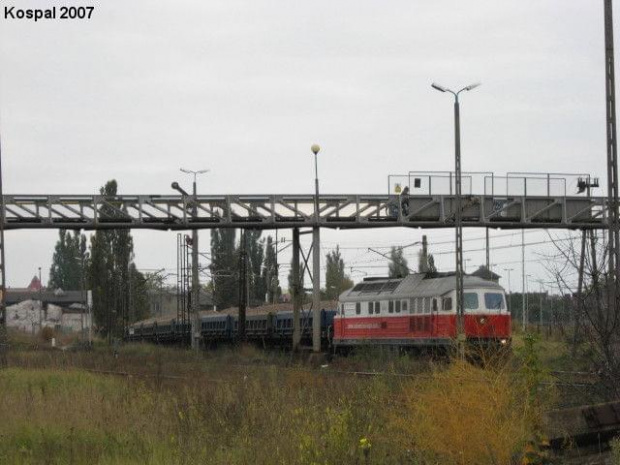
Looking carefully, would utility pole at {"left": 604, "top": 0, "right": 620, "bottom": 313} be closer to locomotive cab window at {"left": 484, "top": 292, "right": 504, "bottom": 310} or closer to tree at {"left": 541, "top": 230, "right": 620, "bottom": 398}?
tree at {"left": 541, "top": 230, "right": 620, "bottom": 398}

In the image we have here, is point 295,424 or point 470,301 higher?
point 470,301

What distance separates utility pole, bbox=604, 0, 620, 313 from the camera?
19.1 meters

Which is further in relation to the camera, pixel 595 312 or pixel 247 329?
pixel 247 329

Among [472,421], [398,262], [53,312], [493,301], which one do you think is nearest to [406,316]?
[493,301]

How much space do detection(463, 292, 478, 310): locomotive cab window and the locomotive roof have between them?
286mm

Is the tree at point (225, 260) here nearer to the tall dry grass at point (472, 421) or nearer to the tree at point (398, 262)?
the tree at point (398, 262)

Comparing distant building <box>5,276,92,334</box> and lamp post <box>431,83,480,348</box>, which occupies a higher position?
lamp post <box>431,83,480,348</box>

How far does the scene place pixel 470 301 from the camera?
39.3 m

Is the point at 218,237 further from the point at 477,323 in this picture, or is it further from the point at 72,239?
the point at 477,323

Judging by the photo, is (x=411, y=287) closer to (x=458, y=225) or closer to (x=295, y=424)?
(x=458, y=225)

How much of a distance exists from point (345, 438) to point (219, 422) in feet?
9.26

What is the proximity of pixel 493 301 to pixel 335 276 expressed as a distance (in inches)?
3287

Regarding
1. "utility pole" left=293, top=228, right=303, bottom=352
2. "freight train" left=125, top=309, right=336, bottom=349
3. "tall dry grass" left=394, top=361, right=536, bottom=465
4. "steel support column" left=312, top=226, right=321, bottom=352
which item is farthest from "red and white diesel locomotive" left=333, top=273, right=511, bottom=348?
"tall dry grass" left=394, top=361, right=536, bottom=465

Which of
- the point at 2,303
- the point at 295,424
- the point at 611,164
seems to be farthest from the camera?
the point at 2,303
